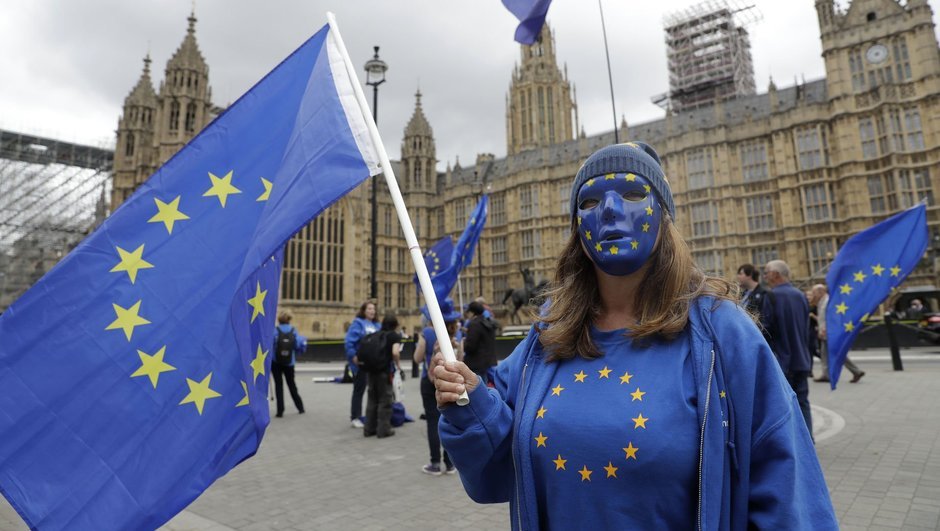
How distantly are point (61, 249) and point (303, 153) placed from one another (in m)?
46.8

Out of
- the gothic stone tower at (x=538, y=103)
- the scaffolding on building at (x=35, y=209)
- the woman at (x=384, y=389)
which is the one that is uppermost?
the gothic stone tower at (x=538, y=103)

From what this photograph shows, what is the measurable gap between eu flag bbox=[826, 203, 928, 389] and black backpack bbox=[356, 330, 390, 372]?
5.62m

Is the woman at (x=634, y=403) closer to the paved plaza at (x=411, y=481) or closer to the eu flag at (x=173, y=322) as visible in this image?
the eu flag at (x=173, y=322)

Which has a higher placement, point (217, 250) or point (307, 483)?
point (217, 250)

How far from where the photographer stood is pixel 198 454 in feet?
6.82

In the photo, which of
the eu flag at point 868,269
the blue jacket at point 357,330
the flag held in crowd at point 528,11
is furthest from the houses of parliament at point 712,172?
the flag held in crowd at point 528,11

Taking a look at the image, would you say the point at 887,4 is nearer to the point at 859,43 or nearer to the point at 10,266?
the point at 859,43

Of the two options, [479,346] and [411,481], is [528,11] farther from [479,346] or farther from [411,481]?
[411,481]

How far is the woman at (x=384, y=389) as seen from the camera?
6895mm

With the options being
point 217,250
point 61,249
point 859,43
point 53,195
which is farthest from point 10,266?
point 859,43

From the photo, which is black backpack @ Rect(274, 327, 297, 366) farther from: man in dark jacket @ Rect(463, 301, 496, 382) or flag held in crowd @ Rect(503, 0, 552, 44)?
flag held in crowd @ Rect(503, 0, 552, 44)

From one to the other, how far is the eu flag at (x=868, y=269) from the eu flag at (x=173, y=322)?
6.91 meters

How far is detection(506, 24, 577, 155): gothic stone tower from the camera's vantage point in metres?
53.8

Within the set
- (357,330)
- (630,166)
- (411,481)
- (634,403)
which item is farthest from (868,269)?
(634,403)
